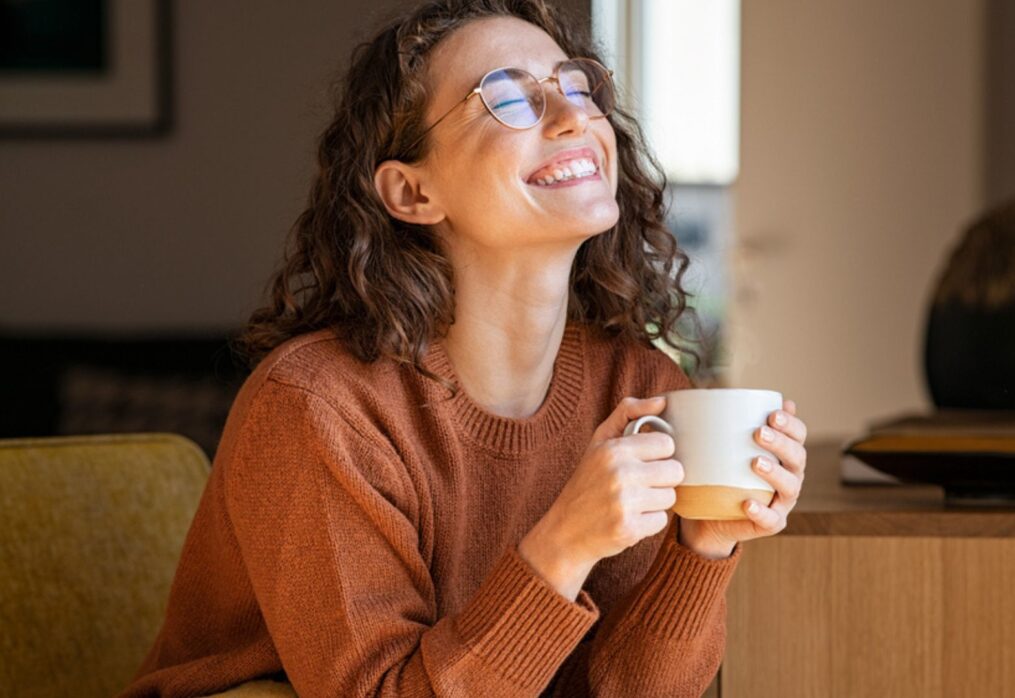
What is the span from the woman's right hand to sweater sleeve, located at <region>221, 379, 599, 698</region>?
0.03 metres

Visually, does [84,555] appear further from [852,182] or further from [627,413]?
[852,182]

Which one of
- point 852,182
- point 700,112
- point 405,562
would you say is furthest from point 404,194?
point 700,112

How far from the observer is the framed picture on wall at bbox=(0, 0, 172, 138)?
3.15m

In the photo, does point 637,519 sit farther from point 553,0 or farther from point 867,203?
point 867,203

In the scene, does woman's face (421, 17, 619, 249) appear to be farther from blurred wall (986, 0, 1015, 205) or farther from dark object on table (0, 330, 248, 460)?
blurred wall (986, 0, 1015, 205)

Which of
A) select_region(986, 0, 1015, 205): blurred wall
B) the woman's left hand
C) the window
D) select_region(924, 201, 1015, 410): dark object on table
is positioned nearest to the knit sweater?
the woman's left hand

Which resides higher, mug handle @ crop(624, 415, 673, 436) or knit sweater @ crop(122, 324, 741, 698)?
mug handle @ crop(624, 415, 673, 436)

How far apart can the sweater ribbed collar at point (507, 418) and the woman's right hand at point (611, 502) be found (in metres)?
0.23

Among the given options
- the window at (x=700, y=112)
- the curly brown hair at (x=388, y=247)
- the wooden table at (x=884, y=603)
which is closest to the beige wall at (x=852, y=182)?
the window at (x=700, y=112)

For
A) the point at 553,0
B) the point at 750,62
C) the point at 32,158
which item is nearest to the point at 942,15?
the point at 750,62

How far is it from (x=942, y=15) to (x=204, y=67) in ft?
8.53

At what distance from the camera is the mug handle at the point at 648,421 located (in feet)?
3.41

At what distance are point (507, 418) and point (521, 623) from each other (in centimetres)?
28

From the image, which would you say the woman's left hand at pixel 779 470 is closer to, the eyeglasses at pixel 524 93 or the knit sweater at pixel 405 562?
the knit sweater at pixel 405 562
